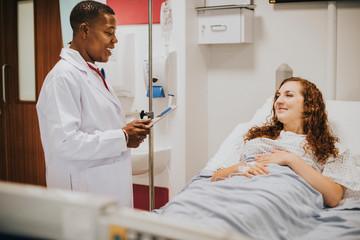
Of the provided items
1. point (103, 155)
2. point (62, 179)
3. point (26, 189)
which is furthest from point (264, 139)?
point (26, 189)

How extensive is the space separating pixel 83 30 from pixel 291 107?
43.7 inches

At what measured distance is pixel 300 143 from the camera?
197 centimetres

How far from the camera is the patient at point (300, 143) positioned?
5.74 ft

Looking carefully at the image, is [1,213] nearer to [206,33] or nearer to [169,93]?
[169,93]

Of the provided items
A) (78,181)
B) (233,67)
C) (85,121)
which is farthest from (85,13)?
(233,67)

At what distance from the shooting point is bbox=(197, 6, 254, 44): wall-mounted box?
2.82 m

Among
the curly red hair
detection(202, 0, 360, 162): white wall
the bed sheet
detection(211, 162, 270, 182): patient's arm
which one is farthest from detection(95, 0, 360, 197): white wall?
the bed sheet

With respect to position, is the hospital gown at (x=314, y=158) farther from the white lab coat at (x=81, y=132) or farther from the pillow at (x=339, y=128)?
the white lab coat at (x=81, y=132)

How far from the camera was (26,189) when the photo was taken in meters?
0.65

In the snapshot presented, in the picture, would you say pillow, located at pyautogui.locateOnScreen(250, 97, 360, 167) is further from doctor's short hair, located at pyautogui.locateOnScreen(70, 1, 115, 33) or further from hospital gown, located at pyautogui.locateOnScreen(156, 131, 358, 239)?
doctor's short hair, located at pyautogui.locateOnScreen(70, 1, 115, 33)

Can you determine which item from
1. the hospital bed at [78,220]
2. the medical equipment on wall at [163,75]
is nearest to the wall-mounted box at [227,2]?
the medical equipment on wall at [163,75]

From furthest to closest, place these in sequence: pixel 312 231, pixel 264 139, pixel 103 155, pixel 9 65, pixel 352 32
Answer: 1. pixel 9 65
2. pixel 352 32
3. pixel 264 139
4. pixel 103 155
5. pixel 312 231

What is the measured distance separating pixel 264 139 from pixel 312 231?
2.04ft

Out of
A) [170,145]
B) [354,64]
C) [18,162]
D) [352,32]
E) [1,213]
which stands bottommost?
[18,162]
